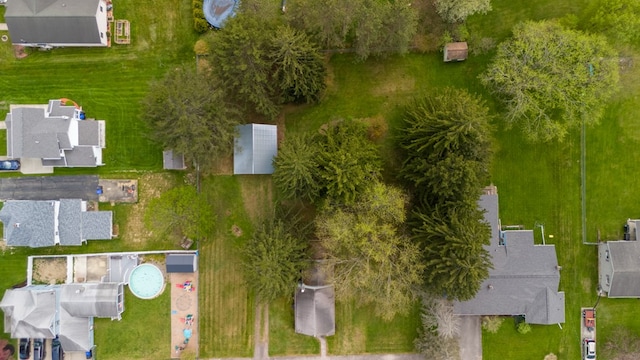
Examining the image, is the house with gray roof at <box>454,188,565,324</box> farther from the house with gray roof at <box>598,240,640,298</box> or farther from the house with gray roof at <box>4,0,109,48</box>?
the house with gray roof at <box>4,0,109,48</box>

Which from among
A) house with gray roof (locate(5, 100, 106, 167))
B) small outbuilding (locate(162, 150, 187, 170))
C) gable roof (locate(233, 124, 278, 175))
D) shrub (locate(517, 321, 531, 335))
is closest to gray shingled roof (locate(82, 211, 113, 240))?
house with gray roof (locate(5, 100, 106, 167))

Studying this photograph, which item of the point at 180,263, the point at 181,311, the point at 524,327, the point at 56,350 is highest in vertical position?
the point at 180,263

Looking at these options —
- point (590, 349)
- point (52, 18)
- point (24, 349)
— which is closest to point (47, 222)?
point (24, 349)

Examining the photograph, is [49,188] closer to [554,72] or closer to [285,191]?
[285,191]

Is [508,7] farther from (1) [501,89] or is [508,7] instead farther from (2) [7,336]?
(2) [7,336]

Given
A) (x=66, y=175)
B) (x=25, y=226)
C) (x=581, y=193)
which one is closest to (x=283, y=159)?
(x=66, y=175)

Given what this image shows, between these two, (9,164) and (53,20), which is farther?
(9,164)
